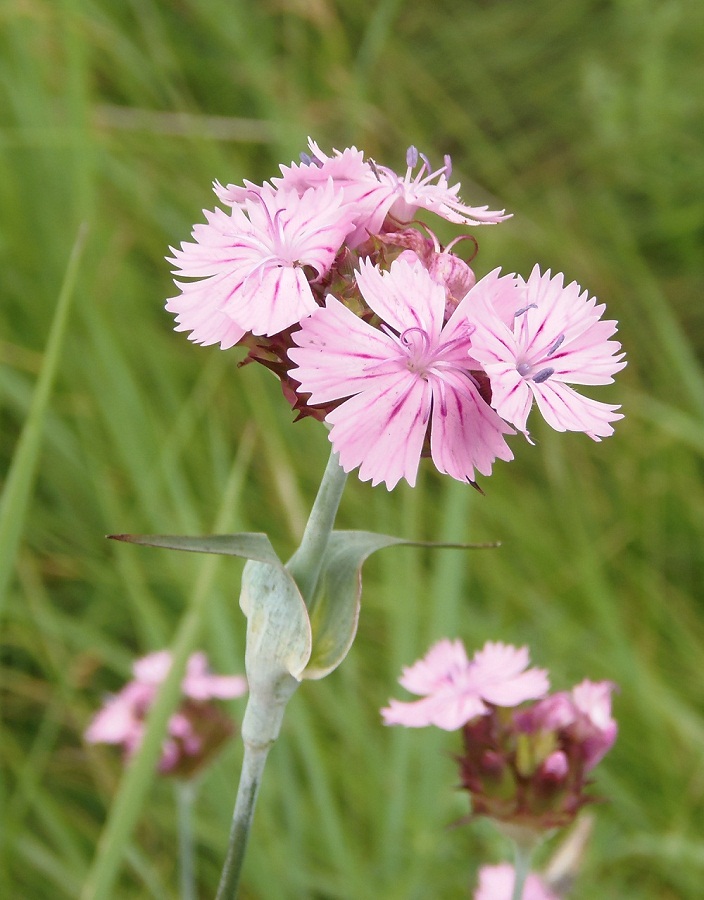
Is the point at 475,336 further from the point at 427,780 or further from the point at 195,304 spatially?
the point at 427,780

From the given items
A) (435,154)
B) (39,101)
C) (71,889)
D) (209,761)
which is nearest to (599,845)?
(209,761)

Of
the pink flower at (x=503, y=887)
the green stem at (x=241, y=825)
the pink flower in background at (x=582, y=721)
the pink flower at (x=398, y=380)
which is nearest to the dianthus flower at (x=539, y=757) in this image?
the pink flower in background at (x=582, y=721)

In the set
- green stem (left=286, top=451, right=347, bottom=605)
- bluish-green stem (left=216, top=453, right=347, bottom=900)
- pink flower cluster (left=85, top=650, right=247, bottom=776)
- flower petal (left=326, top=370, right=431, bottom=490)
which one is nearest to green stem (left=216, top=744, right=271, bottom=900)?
bluish-green stem (left=216, top=453, right=347, bottom=900)

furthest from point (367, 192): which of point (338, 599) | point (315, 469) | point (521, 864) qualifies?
point (315, 469)

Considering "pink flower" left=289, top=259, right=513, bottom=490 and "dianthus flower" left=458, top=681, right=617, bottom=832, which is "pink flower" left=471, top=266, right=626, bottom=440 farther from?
"dianthus flower" left=458, top=681, right=617, bottom=832

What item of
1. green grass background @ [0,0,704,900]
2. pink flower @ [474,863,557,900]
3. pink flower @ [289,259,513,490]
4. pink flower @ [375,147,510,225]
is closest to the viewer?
pink flower @ [289,259,513,490]

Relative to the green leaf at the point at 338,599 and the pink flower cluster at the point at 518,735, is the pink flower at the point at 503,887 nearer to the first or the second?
the pink flower cluster at the point at 518,735
